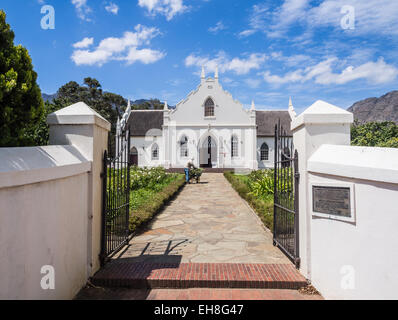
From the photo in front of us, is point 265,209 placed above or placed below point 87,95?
below

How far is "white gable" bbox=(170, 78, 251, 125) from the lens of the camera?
30.7 metres

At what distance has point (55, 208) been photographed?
2998 mm

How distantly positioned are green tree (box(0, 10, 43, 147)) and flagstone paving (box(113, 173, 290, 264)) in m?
2.66

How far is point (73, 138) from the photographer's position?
3.89 meters

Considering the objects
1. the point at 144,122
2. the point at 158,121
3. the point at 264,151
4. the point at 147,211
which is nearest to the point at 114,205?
the point at 147,211

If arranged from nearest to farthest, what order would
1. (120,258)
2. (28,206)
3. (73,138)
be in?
(28,206)
(73,138)
(120,258)

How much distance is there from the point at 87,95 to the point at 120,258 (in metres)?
50.3

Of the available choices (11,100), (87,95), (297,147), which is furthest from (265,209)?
(87,95)

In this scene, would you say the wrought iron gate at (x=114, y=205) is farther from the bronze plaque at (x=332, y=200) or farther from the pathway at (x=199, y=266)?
the bronze plaque at (x=332, y=200)

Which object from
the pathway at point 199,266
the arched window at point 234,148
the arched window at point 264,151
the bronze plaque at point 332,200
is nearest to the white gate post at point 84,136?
the pathway at point 199,266

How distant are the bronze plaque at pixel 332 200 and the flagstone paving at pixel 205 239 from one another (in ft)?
4.83

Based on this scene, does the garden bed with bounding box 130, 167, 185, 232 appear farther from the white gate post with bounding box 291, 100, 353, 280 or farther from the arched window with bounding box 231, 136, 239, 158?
the arched window with bounding box 231, 136, 239, 158

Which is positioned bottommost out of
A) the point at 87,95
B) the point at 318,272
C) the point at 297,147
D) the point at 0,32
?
the point at 318,272
